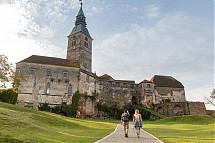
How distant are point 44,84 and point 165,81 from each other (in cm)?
3707

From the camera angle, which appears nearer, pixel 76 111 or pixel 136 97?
pixel 76 111

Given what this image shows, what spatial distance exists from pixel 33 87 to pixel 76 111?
11.2 meters

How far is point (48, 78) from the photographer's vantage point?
125ft

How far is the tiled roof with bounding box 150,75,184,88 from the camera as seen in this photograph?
5133cm

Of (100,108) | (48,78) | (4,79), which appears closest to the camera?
(4,79)

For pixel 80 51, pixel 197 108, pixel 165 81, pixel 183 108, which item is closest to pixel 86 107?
pixel 80 51

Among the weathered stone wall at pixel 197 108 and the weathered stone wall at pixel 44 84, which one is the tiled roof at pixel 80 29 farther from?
the weathered stone wall at pixel 197 108

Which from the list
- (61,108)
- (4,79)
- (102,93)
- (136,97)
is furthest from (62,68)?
(136,97)

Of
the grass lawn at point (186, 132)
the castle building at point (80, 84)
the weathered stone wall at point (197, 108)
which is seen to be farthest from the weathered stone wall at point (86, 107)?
the weathered stone wall at point (197, 108)

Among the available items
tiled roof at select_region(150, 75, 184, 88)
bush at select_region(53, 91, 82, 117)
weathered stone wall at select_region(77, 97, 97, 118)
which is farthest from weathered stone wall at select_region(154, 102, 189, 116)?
bush at select_region(53, 91, 82, 117)

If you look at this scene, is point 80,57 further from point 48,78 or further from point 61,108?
point 61,108

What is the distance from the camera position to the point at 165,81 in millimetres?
52719

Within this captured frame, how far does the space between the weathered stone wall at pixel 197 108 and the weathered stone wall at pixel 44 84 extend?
29828 mm

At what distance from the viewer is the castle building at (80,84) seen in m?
36.8
